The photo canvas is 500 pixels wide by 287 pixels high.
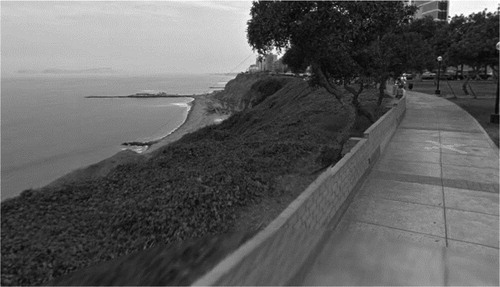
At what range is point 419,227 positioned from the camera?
19.1 ft

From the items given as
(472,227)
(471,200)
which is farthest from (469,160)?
(472,227)

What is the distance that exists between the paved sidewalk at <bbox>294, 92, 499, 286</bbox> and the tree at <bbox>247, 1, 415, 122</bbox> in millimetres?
3323

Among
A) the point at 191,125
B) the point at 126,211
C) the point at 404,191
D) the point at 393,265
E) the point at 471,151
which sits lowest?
the point at 191,125

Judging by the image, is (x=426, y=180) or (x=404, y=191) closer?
(x=404, y=191)

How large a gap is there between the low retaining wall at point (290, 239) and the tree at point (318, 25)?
300 cm

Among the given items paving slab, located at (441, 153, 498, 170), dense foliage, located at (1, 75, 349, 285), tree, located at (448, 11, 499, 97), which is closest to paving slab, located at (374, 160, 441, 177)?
paving slab, located at (441, 153, 498, 170)

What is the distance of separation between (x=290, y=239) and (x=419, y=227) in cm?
293

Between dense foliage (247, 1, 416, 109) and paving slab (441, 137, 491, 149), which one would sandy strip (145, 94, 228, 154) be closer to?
dense foliage (247, 1, 416, 109)

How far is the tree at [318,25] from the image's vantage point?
8.05 meters

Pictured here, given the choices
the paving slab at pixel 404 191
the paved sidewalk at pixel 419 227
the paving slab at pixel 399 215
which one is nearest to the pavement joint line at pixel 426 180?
the paved sidewalk at pixel 419 227

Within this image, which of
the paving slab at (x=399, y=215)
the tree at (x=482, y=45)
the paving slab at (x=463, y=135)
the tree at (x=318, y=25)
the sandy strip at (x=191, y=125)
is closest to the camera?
the paving slab at (x=399, y=215)

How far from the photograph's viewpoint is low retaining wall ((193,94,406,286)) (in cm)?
308

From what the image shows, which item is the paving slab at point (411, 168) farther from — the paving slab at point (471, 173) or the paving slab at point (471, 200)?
the paving slab at point (471, 200)

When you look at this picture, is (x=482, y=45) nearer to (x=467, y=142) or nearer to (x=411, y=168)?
(x=467, y=142)
